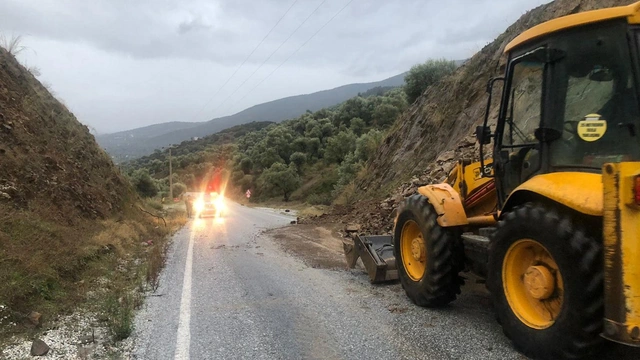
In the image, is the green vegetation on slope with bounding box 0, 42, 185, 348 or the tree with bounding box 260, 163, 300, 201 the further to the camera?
the tree with bounding box 260, 163, 300, 201

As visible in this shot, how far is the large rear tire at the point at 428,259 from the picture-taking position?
5.49 metres

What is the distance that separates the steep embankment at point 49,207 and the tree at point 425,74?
20141 millimetres

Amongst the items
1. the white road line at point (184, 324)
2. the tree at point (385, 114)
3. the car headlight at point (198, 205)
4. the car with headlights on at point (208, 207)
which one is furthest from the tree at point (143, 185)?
the white road line at point (184, 324)

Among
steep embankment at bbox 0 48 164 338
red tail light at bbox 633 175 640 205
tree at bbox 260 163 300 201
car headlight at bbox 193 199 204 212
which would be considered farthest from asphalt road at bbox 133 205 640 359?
tree at bbox 260 163 300 201

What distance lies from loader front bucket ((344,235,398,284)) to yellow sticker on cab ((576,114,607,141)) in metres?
3.70

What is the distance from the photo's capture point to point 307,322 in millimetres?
5508

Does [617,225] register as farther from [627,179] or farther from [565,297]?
[565,297]

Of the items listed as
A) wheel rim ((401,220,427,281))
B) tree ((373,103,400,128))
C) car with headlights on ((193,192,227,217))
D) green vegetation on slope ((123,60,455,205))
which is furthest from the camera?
tree ((373,103,400,128))

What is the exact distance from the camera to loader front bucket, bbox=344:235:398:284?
7.04m

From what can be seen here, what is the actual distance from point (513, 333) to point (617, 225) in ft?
4.77

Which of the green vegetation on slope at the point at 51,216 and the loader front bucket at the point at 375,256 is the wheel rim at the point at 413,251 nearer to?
the loader front bucket at the point at 375,256

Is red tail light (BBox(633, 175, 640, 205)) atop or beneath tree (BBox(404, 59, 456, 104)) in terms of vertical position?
beneath

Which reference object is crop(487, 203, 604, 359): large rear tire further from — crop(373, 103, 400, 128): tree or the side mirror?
crop(373, 103, 400, 128): tree

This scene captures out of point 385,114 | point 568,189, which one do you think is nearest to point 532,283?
point 568,189
